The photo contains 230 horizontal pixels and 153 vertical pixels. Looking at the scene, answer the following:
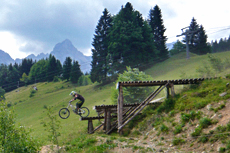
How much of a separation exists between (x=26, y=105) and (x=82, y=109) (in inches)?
1764

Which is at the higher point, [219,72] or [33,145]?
[219,72]

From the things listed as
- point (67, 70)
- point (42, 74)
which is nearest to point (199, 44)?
point (67, 70)

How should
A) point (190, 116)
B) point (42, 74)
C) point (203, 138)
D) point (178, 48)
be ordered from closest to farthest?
point (203, 138) < point (190, 116) < point (178, 48) < point (42, 74)

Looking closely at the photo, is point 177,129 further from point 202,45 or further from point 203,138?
point 202,45

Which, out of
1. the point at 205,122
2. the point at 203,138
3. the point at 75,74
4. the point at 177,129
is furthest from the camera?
the point at 75,74

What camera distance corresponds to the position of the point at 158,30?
241 ft

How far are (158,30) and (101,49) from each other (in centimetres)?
2169

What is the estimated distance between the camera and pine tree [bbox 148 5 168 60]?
68.5 metres

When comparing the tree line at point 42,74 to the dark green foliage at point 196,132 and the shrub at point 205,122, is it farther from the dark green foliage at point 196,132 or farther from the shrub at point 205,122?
the dark green foliage at point 196,132

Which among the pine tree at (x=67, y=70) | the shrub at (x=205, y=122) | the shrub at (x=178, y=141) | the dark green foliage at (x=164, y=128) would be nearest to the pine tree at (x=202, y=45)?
the pine tree at (x=67, y=70)

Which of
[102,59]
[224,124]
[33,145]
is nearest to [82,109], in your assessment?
[33,145]

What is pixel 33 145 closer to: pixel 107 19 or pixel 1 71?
pixel 107 19

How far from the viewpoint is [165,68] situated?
54812mm

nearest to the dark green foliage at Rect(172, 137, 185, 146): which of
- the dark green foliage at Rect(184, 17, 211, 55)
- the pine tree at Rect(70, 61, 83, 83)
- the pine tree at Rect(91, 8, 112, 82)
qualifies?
the pine tree at Rect(91, 8, 112, 82)
